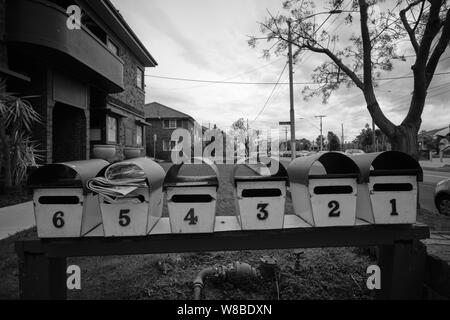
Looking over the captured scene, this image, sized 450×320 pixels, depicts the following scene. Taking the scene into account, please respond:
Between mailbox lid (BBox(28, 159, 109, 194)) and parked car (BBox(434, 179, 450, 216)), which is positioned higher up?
mailbox lid (BBox(28, 159, 109, 194))

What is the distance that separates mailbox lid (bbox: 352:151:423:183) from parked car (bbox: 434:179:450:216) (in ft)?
18.8

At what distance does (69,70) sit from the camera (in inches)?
388

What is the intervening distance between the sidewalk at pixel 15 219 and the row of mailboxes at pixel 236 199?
349 cm

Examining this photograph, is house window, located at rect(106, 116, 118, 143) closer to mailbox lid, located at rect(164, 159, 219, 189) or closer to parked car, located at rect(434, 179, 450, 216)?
mailbox lid, located at rect(164, 159, 219, 189)

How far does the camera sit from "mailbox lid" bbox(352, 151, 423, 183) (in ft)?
7.05

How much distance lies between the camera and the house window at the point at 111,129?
13.5 meters

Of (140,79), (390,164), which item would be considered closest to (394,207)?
(390,164)

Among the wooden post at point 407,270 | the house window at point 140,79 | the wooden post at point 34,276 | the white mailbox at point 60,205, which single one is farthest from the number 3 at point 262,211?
the house window at point 140,79

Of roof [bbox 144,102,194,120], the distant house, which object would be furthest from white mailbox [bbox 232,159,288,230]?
roof [bbox 144,102,194,120]

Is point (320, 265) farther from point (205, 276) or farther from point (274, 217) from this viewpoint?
point (274, 217)

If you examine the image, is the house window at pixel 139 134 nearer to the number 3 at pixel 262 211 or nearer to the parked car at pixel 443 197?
the parked car at pixel 443 197

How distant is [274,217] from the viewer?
6.96ft
